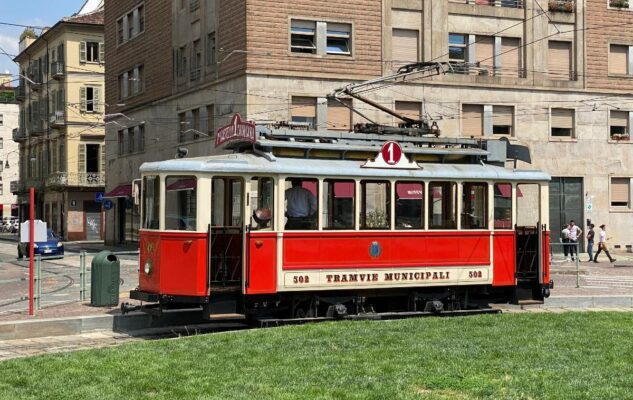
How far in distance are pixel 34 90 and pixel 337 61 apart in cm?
4119

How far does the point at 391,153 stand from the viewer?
1416cm

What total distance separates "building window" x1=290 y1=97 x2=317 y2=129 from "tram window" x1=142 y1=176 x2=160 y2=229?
21.4 m

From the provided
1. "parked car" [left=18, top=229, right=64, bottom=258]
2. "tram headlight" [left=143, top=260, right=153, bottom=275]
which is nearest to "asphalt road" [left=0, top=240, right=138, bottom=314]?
"parked car" [left=18, top=229, right=64, bottom=258]

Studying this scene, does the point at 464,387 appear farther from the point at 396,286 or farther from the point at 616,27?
the point at 616,27

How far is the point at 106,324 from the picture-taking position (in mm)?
13680

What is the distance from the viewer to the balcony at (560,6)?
1503 inches

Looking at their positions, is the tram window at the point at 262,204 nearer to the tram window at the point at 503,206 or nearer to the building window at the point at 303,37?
the tram window at the point at 503,206

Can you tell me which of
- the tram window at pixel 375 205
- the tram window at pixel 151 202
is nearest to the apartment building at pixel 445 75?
the tram window at pixel 375 205

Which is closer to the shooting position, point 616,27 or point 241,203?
point 241,203

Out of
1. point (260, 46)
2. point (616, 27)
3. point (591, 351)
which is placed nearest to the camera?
point (591, 351)

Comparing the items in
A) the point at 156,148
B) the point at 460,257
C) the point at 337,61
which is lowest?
the point at 460,257

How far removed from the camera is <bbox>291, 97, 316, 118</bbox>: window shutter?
3456 centimetres

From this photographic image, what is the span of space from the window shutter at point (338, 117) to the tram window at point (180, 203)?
2189cm

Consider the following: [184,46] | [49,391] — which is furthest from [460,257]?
[184,46]
